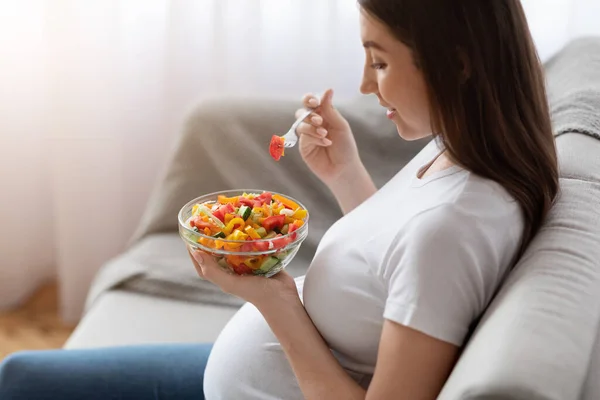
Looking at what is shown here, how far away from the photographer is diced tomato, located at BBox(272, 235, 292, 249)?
0.92 metres

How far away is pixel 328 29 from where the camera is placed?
1903 mm

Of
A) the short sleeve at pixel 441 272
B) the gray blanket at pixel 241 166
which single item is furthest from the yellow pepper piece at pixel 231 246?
the gray blanket at pixel 241 166

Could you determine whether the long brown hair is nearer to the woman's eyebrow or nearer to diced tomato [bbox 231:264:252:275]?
the woman's eyebrow

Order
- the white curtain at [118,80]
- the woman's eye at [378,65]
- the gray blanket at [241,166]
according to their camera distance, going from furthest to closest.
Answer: the white curtain at [118,80], the gray blanket at [241,166], the woman's eye at [378,65]

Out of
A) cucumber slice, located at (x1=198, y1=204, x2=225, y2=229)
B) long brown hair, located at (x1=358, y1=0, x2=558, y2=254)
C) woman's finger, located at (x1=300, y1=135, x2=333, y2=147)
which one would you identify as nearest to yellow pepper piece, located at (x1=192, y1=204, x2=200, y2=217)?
cucumber slice, located at (x1=198, y1=204, x2=225, y2=229)

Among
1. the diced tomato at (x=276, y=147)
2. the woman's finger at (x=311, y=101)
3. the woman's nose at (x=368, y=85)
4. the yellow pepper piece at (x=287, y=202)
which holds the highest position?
the woman's nose at (x=368, y=85)

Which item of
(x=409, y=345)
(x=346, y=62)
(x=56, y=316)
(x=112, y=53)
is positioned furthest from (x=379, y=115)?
(x=56, y=316)

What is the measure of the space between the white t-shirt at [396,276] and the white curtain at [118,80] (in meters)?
0.99

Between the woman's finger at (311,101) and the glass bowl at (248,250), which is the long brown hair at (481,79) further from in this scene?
the woman's finger at (311,101)

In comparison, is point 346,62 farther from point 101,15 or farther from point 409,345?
point 409,345

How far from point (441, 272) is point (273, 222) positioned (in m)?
0.28

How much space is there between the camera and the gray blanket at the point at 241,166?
1695mm

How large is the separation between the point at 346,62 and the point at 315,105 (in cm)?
76

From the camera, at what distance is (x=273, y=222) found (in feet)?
3.13
